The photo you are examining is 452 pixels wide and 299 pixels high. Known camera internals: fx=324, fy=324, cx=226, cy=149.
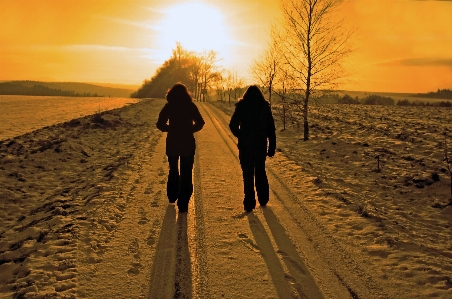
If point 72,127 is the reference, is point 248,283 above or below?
below

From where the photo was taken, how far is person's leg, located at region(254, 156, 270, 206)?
676cm

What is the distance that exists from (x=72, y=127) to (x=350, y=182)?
17142 millimetres

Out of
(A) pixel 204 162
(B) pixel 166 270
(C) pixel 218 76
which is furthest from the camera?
(C) pixel 218 76

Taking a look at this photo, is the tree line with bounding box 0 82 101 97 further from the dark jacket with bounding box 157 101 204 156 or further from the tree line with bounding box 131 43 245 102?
the dark jacket with bounding box 157 101 204 156

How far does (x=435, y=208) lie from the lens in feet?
24.2

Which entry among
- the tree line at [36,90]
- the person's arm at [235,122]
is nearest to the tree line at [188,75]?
the tree line at [36,90]

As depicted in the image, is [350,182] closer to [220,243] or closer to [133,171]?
[220,243]

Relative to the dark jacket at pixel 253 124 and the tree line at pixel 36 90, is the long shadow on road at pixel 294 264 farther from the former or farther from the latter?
the tree line at pixel 36 90

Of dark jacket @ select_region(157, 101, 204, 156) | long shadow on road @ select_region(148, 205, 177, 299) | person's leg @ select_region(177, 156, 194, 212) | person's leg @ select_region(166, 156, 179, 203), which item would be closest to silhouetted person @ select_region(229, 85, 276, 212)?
dark jacket @ select_region(157, 101, 204, 156)

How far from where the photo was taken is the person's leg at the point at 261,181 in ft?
22.2

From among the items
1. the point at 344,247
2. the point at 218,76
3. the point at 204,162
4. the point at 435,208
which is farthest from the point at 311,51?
the point at 218,76

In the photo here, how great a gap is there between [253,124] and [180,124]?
1.47m

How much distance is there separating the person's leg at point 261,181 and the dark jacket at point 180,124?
1419mm

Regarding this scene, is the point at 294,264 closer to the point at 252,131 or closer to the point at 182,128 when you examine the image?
the point at 252,131
